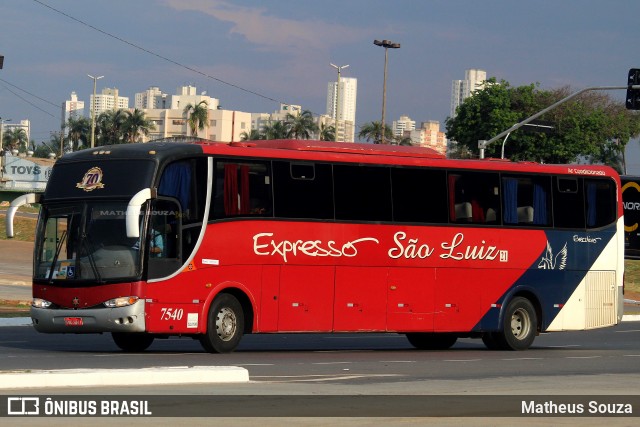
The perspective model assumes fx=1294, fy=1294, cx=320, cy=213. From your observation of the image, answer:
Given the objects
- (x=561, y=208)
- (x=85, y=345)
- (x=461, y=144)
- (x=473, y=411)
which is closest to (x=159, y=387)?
(x=473, y=411)

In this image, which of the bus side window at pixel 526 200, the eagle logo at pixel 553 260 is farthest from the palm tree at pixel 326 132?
the bus side window at pixel 526 200

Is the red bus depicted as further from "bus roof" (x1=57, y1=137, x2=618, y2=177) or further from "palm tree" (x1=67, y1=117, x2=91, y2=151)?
"palm tree" (x1=67, y1=117, x2=91, y2=151)

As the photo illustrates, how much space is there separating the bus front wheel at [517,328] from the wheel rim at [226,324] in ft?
20.6

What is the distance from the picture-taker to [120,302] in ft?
67.2

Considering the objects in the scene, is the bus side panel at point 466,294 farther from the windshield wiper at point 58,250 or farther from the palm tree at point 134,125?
the palm tree at point 134,125

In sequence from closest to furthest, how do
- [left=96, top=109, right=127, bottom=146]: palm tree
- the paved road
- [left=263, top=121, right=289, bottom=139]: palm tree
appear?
the paved road < [left=263, top=121, right=289, bottom=139]: palm tree < [left=96, top=109, right=127, bottom=146]: palm tree

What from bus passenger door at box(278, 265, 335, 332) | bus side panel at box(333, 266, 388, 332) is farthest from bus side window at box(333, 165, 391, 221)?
bus passenger door at box(278, 265, 335, 332)

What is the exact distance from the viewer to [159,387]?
14664mm

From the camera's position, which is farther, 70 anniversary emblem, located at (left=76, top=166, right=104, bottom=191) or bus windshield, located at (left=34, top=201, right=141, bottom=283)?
70 anniversary emblem, located at (left=76, top=166, right=104, bottom=191)

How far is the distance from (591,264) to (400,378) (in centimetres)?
1032

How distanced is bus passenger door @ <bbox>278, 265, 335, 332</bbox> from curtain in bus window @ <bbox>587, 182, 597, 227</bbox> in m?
6.65

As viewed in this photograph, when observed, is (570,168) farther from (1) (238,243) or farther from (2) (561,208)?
(1) (238,243)

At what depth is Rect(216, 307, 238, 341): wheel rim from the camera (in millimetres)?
21594

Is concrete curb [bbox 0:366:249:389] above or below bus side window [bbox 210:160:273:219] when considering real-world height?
below
